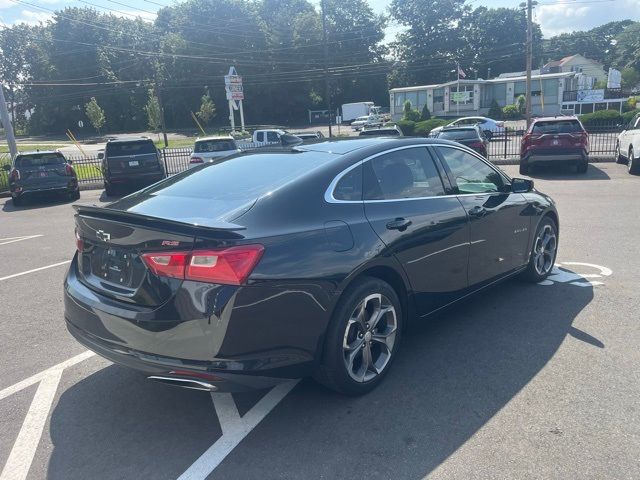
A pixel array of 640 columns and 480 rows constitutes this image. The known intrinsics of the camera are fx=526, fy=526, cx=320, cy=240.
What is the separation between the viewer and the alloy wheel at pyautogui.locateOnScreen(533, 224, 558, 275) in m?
5.51

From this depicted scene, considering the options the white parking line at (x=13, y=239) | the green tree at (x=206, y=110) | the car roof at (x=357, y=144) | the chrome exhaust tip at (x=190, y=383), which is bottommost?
the white parking line at (x=13, y=239)

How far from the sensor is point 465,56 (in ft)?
300

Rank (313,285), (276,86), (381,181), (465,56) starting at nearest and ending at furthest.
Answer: (313,285) < (381,181) < (276,86) < (465,56)

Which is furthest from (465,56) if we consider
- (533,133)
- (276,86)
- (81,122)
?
(533,133)

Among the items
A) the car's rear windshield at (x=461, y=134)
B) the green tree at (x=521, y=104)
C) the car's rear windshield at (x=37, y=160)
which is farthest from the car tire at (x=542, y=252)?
the green tree at (x=521, y=104)

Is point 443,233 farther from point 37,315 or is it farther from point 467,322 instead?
point 37,315

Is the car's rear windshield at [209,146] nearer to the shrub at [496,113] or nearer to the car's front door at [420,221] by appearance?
the car's front door at [420,221]

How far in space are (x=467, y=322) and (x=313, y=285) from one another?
2.18 m

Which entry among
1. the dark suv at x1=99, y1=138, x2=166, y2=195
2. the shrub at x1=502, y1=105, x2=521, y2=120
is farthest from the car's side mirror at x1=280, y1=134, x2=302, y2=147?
the shrub at x1=502, y1=105, x2=521, y2=120

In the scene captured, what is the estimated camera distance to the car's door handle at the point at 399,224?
11.9 ft

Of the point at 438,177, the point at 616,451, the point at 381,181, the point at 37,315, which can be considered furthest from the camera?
the point at 37,315

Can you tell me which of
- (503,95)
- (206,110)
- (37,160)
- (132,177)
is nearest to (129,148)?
(132,177)

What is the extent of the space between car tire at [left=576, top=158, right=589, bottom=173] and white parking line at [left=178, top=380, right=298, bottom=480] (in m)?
14.4

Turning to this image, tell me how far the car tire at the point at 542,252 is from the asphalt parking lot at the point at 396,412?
1.37ft
